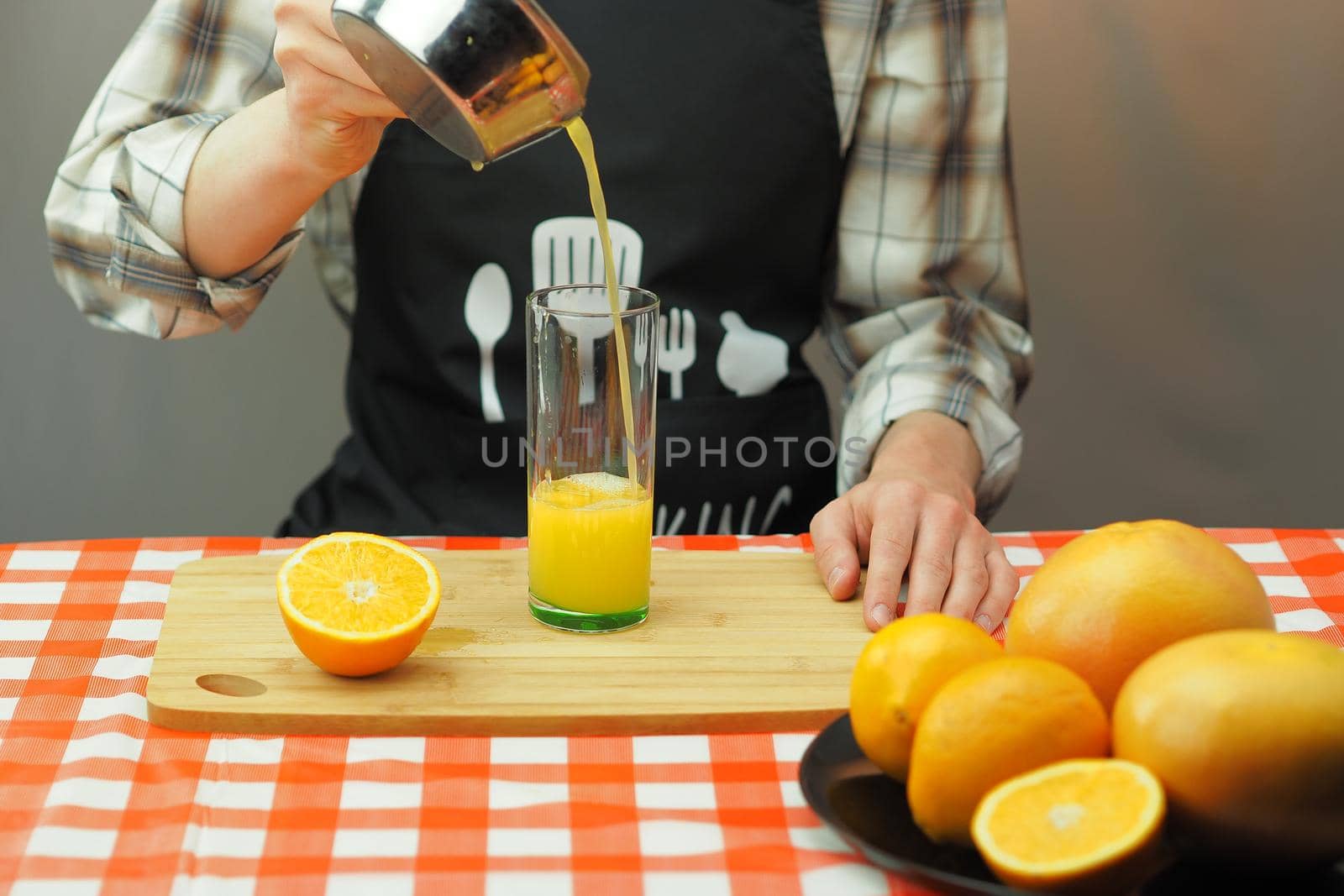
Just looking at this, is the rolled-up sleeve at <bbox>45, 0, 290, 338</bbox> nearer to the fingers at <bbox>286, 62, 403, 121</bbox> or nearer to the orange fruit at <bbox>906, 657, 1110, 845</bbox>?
the fingers at <bbox>286, 62, 403, 121</bbox>

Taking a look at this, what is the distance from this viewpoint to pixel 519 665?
2.67 ft

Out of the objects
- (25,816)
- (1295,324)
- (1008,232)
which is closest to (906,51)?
(1008,232)

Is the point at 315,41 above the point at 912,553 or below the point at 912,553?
above

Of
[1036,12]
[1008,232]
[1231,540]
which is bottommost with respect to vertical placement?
[1231,540]

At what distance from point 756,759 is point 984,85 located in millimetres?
859

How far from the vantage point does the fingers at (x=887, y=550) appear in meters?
0.89

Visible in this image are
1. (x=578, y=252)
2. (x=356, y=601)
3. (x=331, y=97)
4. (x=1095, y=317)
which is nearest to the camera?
(x=356, y=601)

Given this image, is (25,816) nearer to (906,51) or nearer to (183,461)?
(906,51)

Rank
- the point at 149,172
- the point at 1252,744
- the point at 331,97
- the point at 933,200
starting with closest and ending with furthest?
1. the point at 1252,744
2. the point at 331,97
3. the point at 149,172
4. the point at 933,200

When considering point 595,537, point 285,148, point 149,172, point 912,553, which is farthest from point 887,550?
point 149,172

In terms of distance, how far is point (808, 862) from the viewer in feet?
2.08

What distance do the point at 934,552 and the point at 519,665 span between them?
29 centimetres

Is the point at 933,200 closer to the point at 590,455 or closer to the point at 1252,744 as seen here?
the point at 590,455

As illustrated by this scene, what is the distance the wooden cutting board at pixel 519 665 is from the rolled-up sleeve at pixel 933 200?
44 centimetres
